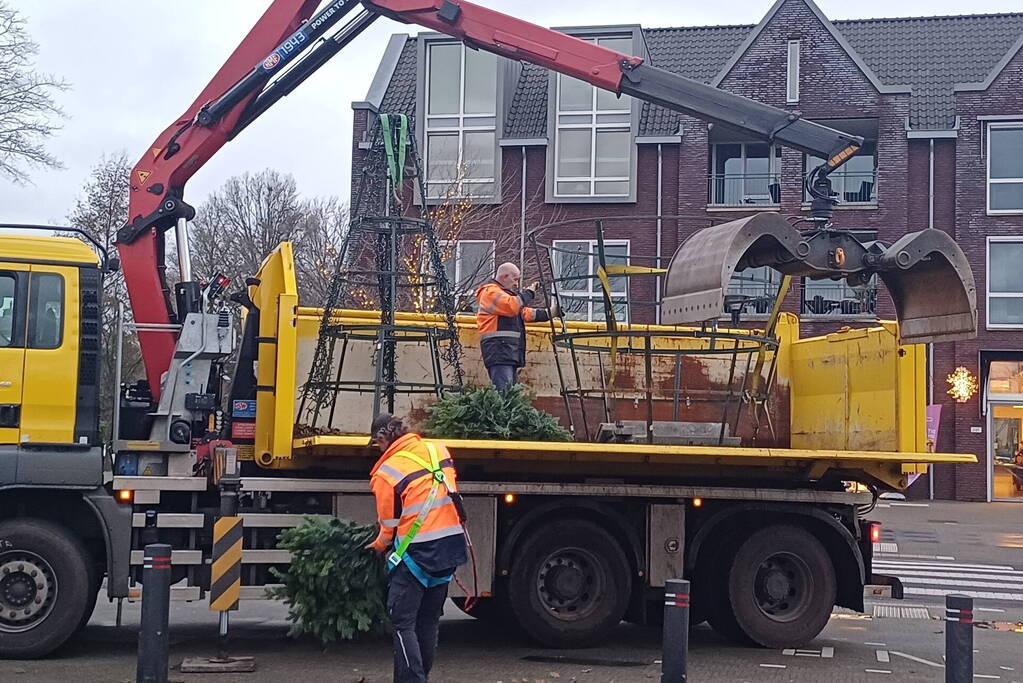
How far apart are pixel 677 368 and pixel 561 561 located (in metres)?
2.31

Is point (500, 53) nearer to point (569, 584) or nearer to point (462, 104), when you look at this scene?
point (569, 584)

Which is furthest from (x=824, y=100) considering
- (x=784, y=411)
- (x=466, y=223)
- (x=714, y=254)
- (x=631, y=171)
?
(x=714, y=254)

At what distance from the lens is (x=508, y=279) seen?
36.8 feet

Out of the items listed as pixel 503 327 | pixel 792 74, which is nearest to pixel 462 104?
pixel 792 74

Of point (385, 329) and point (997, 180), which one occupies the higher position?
point (997, 180)

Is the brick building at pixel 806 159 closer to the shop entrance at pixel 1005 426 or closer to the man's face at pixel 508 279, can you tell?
the shop entrance at pixel 1005 426

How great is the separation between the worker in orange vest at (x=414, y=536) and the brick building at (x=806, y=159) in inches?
946

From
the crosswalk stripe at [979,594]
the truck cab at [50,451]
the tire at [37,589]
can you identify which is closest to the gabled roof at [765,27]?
the crosswalk stripe at [979,594]

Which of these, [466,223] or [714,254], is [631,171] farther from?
[714,254]

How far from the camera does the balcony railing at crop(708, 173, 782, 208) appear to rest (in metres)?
34.1

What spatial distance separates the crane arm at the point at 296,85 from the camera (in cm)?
1155

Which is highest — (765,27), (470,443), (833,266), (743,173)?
(765,27)

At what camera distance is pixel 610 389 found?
1162 centimetres

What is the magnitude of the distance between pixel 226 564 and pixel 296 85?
16.0ft
